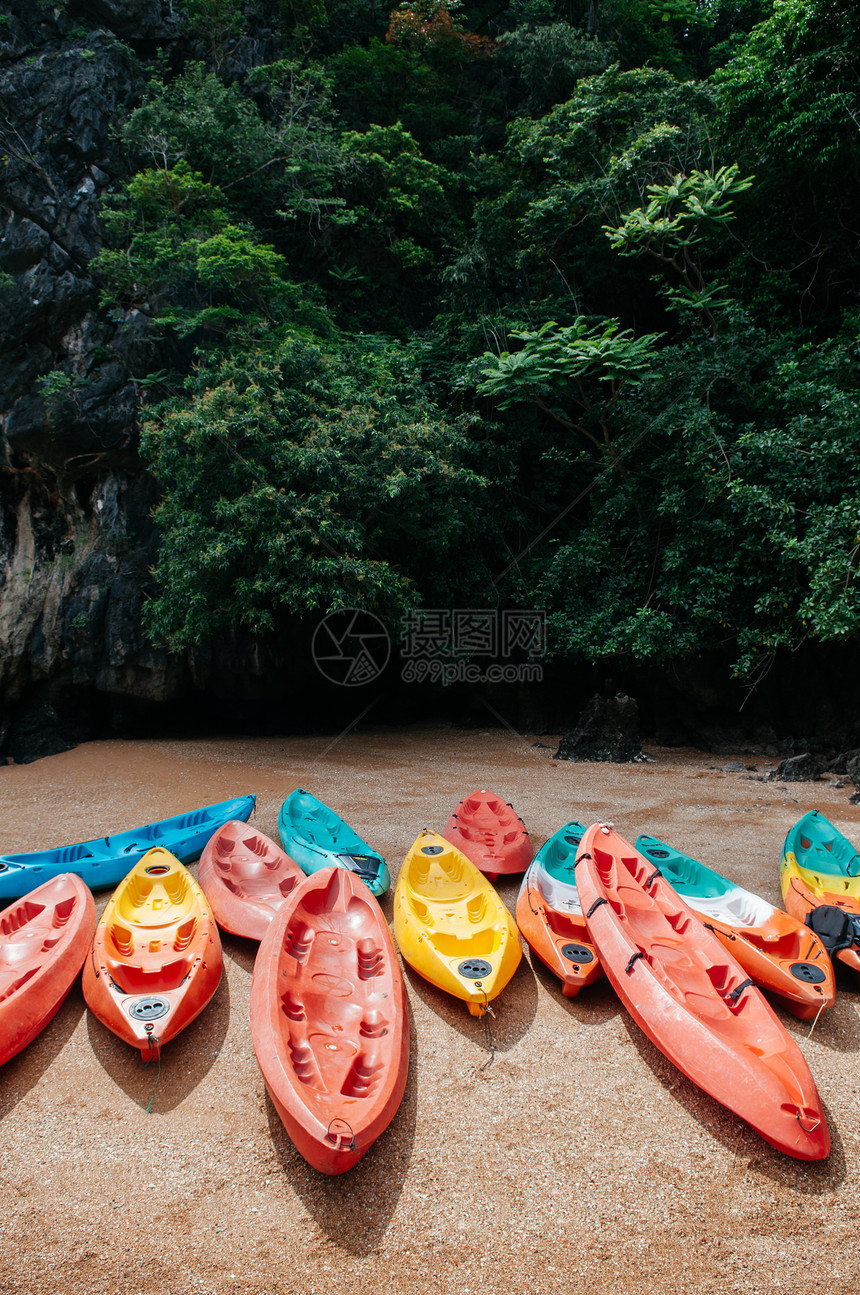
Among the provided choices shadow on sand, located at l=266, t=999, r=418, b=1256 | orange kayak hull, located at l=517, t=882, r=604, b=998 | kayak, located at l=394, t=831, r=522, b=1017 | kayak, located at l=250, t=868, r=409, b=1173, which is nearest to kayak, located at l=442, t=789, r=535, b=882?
kayak, located at l=394, t=831, r=522, b=1017

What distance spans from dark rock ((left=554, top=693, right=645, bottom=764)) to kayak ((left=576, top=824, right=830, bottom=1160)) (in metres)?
5.73

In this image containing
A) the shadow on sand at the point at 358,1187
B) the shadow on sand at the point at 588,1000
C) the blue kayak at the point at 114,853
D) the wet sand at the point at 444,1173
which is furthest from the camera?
the blue kayak at the point at 114,853

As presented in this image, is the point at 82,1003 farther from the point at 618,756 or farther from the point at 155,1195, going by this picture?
the point at 618,756

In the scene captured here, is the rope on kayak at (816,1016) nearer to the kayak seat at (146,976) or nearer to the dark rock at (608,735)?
the kayak seat at (146,976)

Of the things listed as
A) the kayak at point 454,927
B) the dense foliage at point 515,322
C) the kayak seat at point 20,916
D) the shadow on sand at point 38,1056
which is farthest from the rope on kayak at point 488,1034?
the dense foliage at point 515,322

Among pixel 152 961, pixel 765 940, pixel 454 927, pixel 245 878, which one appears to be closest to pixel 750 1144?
pixel 765 940

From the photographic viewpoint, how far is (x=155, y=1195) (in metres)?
2.67

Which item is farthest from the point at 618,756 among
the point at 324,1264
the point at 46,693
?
the point at 46,693

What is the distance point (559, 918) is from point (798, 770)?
237 inches

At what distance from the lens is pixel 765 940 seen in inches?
160

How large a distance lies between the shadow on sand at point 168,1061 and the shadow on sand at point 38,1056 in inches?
4.7

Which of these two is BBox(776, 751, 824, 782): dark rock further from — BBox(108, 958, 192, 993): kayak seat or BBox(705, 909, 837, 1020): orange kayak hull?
BBox(108, 958, 192, 993): kayak seat

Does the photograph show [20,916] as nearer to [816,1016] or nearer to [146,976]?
[146,976]

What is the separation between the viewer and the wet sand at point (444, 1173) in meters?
2.39
